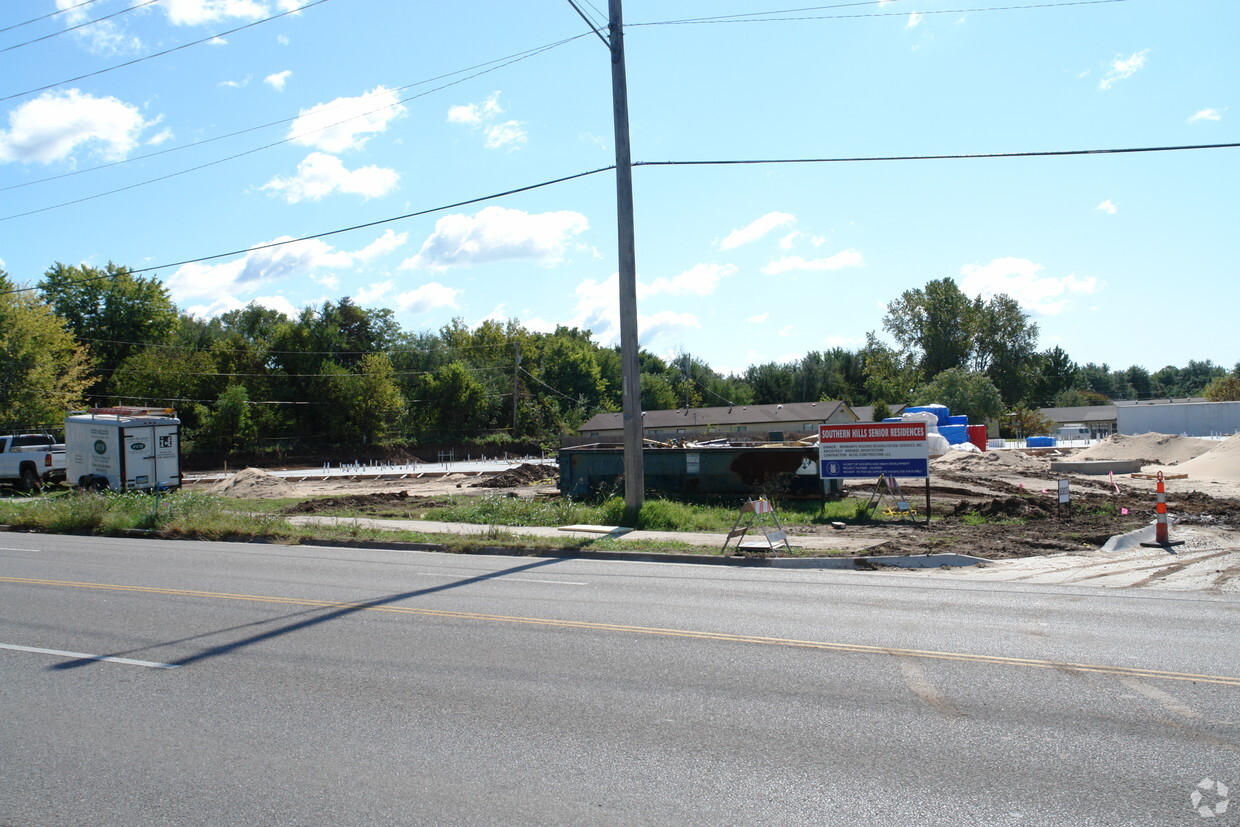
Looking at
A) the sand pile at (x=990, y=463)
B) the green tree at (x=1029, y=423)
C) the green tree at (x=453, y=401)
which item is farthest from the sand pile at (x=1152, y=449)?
the green tree at (x=1029, y=423)

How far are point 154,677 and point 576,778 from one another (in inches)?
159

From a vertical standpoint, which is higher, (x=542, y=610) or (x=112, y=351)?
(x=112, y=351)

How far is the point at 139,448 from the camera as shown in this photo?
28625mm

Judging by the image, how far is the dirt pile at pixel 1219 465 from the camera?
1200 inches

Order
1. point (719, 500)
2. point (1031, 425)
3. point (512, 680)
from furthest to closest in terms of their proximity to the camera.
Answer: point (1031, 425)
point (719, 500)
point (512, 680)

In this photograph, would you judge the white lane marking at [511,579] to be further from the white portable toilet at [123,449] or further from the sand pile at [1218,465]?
the sand pile at [1218,465]

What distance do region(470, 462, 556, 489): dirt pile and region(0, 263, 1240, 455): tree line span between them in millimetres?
22999

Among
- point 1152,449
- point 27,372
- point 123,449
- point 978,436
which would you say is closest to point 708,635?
point 123,449

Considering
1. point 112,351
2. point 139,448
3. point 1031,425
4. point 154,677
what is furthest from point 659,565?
point 1031,425

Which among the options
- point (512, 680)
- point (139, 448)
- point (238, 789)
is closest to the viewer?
point (238, 789)

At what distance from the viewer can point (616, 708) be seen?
232 inches

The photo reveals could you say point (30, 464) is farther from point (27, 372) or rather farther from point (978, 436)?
point (978, 436)

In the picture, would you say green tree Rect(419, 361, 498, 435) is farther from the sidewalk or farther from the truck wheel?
the sidewalk

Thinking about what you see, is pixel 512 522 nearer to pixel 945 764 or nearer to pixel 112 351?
pixel 945 764
